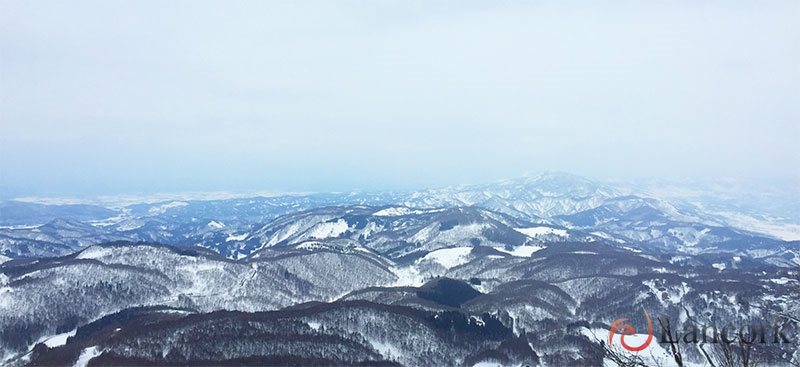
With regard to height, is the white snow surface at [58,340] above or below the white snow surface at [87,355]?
below

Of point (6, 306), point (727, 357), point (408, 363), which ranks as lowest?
point (408, 363)

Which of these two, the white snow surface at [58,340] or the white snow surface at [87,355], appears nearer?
the white snow surface at [87,355]

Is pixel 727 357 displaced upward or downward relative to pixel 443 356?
upward

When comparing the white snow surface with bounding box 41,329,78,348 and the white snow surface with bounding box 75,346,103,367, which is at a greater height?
the white snow surface with bounding box 75,346,103,367

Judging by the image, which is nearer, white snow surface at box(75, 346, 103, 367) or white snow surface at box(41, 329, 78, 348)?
white snow surface at box(75, 346, 103, 367)

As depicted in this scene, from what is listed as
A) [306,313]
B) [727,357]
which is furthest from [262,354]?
[727,357]

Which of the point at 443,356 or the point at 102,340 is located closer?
the point at 102,340

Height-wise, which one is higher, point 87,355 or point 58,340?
point 87,355

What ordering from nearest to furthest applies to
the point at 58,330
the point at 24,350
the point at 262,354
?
the point at 262,354, the point at 24,350, the point at 58,330

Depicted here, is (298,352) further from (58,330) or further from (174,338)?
(58,330)

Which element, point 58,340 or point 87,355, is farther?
point 58,340

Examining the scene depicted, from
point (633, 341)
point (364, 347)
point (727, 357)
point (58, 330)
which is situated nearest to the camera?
point (727, 357)
